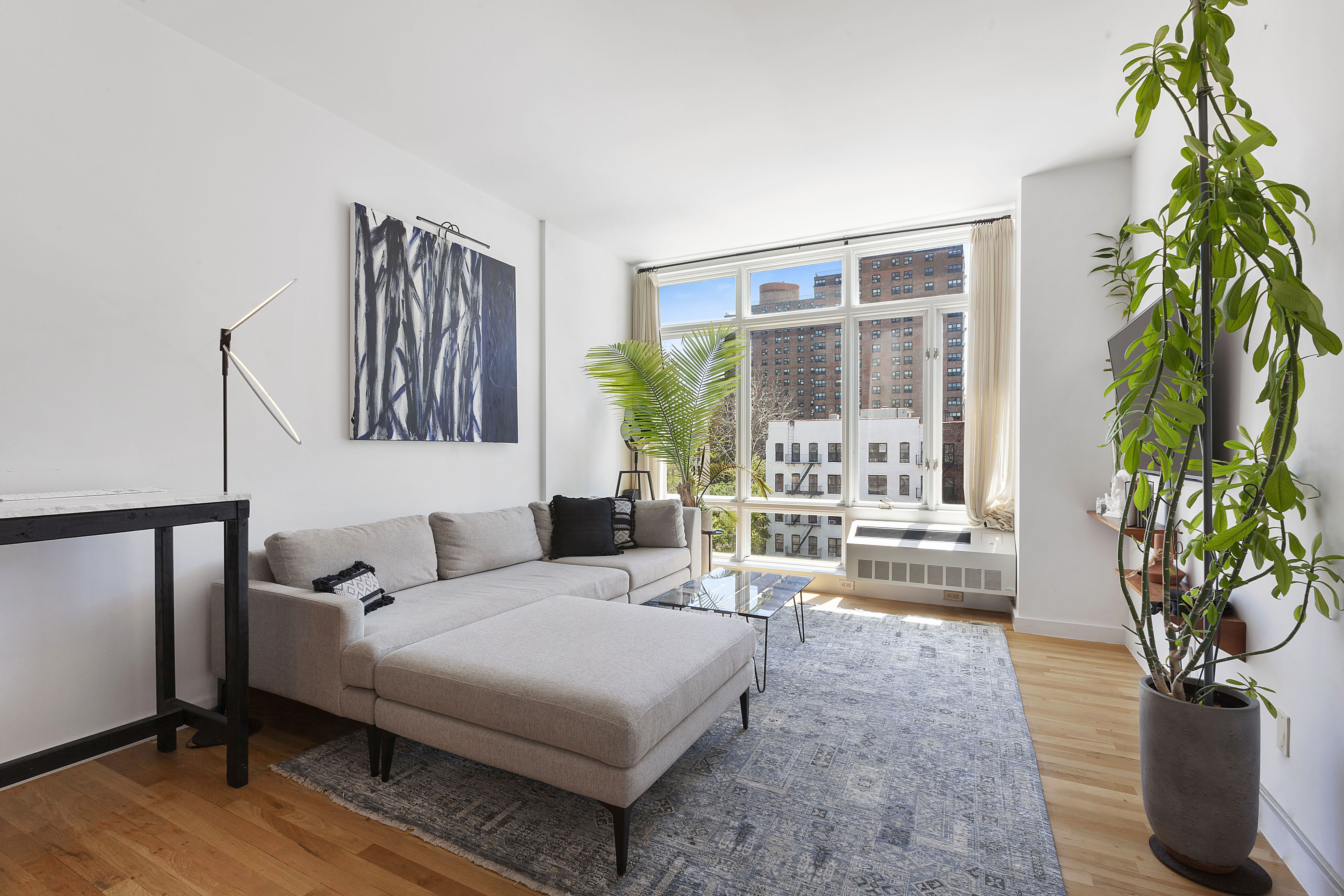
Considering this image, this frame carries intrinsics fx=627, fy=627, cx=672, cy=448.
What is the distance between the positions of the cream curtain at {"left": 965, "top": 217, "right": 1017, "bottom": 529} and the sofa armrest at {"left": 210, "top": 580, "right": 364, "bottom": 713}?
3920 mm

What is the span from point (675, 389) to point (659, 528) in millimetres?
1143

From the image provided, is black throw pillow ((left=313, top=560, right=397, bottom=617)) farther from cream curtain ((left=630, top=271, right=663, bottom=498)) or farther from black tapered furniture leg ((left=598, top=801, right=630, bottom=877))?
cream curtain ((left=630, top=271, right=663, bottom=498))

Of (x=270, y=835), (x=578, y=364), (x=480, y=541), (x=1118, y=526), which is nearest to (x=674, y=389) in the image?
(x=578, y=364)

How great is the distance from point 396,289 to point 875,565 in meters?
3.44

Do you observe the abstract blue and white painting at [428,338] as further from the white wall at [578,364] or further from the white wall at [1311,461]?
the white wall at [1311,461]

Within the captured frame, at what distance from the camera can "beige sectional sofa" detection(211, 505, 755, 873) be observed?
1666 mm

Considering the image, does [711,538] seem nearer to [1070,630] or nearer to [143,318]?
[1070,630]

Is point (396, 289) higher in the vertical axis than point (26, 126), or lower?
lower

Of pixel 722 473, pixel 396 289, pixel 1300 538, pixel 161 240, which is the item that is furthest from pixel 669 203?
pixel 1300 538

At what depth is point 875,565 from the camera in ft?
14.1

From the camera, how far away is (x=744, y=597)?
309 centimetres

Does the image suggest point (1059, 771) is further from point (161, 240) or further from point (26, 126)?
point (26, 126)

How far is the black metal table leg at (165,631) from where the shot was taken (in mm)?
2264

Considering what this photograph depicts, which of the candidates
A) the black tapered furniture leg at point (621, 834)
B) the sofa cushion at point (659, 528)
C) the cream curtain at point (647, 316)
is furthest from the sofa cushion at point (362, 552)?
the cream curtain at point (647, 316)
